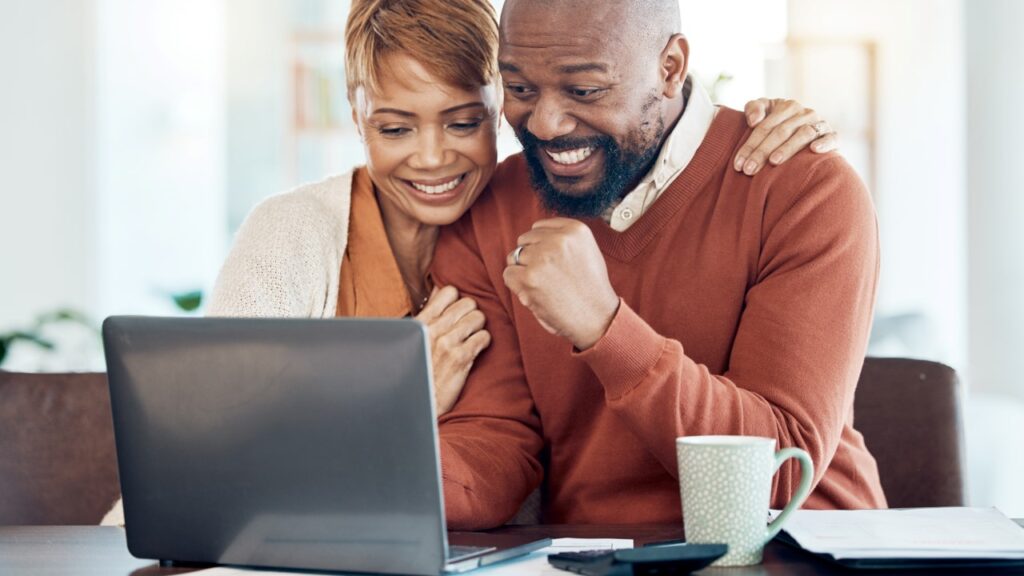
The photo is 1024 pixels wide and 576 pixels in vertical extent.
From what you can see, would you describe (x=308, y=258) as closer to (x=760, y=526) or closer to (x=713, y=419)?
(x=713, y=419)

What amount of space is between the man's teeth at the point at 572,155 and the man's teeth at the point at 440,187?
0.18 m

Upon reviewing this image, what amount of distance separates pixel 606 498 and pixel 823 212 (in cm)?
44

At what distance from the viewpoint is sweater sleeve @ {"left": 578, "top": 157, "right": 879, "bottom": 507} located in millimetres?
1196

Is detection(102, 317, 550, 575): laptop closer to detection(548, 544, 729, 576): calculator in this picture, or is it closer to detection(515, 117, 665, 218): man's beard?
detection(548, 544, 729, 576): calculator

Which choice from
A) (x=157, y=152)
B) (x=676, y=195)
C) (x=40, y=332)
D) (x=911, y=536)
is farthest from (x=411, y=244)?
(x=157, y=152)

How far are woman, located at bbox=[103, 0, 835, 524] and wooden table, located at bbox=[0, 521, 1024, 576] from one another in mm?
320

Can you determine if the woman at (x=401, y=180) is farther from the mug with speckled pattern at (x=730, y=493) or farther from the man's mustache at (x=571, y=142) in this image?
the mug with speckled pattern at (x=730, y=493)

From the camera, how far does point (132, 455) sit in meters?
1.04

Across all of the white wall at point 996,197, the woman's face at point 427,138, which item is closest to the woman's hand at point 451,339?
the woman's face at point 427,138

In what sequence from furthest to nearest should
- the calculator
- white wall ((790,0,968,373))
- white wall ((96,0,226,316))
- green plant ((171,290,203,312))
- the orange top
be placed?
white wall ((96,0,226,316))
white wall ((790,0,968,373))
green plant ((171,290,203,312))
the orange top
the calculator

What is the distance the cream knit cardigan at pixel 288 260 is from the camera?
158cm

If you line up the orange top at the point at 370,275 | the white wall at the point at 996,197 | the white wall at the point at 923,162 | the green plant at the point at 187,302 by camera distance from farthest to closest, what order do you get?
1. the white wall at the point at 923,162
2. the white wall at the point at 996,197
3. the green plant at the point at 187,302
4. the orange top at the point at 370,275

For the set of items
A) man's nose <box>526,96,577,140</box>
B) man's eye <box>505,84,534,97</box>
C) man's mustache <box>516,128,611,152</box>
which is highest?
man's eye <box>505,84,534,97</box>

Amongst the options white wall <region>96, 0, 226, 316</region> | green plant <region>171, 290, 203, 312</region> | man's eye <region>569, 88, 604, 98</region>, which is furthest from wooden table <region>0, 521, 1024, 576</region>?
white wall <region>96, 0, 226, 316</region>
